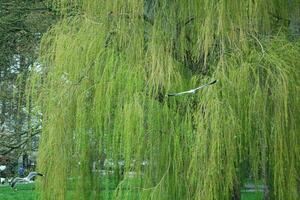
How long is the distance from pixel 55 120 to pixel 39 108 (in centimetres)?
42

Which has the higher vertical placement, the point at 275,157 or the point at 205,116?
the point at 205,116

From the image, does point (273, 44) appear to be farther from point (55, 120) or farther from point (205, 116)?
point (55, 120)

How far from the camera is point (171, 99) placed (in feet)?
14.3

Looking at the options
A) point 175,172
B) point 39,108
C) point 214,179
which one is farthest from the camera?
point 39,108

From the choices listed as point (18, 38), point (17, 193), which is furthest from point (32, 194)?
point (18, 38)

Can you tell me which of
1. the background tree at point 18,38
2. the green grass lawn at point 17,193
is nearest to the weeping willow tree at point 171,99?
the background tree at point 18,38

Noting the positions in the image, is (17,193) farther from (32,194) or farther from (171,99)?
(171,99)

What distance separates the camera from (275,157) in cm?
402

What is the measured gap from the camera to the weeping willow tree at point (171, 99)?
4.04 m

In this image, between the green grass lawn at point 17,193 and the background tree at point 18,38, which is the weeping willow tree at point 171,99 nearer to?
the background tree at point 18,38

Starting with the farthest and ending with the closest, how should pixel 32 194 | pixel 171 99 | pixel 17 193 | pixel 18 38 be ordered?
pixel 17 193 < pixel 32 194 < pixel 18 38 < pixel 171 99

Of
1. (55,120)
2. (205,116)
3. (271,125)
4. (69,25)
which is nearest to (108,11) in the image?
(69,25)

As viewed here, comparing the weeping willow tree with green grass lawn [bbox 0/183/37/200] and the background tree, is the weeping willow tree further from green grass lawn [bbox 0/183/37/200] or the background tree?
green grass lawn [bbox 0/183/37/200]

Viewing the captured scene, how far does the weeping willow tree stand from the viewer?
404 cm
